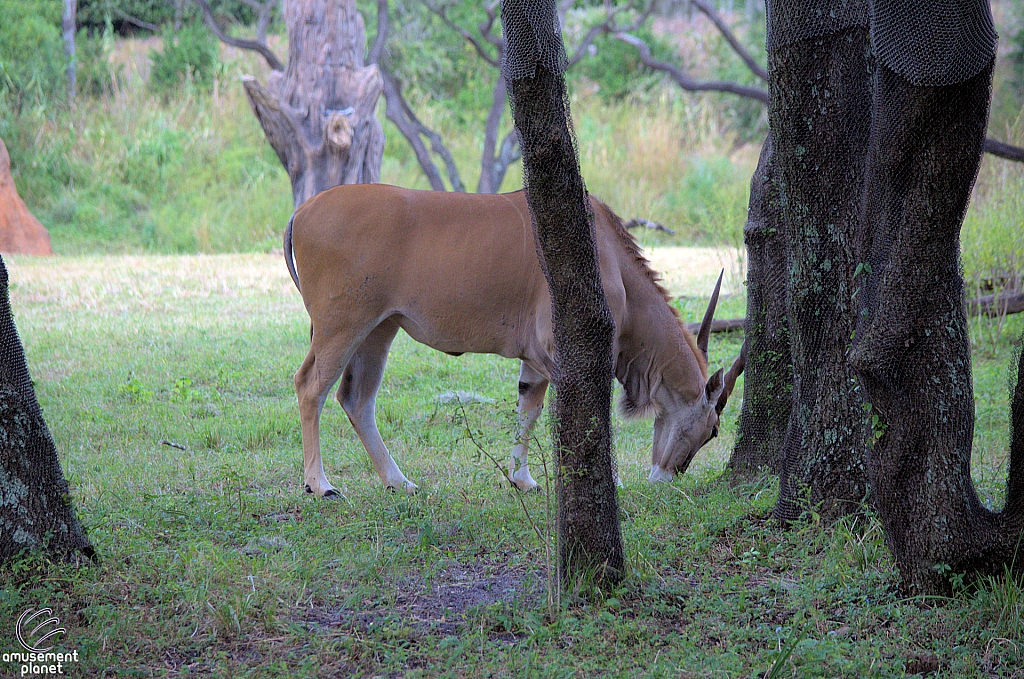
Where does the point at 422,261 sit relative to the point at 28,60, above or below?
below

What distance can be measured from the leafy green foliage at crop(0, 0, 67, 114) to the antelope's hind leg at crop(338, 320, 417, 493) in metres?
13.3

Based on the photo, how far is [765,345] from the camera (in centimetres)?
487

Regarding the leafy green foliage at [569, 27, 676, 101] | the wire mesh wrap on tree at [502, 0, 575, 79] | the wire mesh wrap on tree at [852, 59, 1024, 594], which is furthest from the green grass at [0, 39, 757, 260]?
the wire mesh wrap on tree at [502, 0, 575, 79]

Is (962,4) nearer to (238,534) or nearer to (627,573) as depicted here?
(627,573)

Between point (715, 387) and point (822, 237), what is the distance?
5.81 feet

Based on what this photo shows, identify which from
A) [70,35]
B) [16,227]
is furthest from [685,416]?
[70,35]

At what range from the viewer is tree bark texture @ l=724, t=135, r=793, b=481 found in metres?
4.80

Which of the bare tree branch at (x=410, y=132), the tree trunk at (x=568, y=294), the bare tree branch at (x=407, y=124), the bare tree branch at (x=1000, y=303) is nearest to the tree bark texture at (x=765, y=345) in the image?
the tree trunk at (x=568, y=294)

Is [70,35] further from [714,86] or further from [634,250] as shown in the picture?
[634,250]

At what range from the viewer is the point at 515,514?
4578mm

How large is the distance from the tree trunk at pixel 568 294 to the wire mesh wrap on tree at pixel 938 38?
1.01 m

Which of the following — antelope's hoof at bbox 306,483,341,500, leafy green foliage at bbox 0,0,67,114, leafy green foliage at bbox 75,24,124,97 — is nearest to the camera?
antelope's hoof at bbox 306,483,341,500

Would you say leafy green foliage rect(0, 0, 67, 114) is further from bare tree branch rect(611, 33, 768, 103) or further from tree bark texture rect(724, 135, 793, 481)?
tree bark texture rect(724, 135, 793, 481)

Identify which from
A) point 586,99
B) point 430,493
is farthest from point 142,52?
point 430,493
